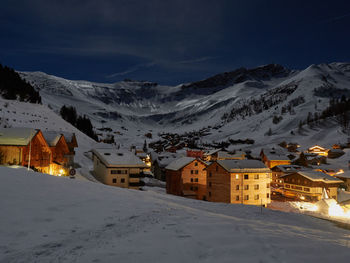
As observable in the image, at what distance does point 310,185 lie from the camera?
194 ft

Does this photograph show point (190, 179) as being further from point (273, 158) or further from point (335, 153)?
point (335, 153)

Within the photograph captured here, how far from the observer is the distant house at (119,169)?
44781 mm

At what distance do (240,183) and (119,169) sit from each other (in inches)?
899

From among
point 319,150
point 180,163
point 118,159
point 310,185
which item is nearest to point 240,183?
point 180,163

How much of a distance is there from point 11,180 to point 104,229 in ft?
32.3

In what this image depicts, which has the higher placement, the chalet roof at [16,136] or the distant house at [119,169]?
the chalet roof at [16,136]

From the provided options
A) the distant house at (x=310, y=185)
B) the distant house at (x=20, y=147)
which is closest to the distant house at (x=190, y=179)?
the distant house at (x=310, y=185)

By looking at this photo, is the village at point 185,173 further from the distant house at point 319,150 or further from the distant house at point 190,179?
the distant house at point 319,150

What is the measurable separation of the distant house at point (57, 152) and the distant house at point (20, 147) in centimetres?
621

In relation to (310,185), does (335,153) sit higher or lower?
higher

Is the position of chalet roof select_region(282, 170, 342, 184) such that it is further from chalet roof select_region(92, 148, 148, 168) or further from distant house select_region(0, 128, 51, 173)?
distant house select_region(0, 128, 51, 173)

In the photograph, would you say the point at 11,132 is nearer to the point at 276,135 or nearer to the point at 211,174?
the point at 211,174

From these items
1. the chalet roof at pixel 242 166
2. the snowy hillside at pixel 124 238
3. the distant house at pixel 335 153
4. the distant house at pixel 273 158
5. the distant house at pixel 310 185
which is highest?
the distant house at pixel 335 153

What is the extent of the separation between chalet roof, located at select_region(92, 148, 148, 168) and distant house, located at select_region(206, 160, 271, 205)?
14.7m
